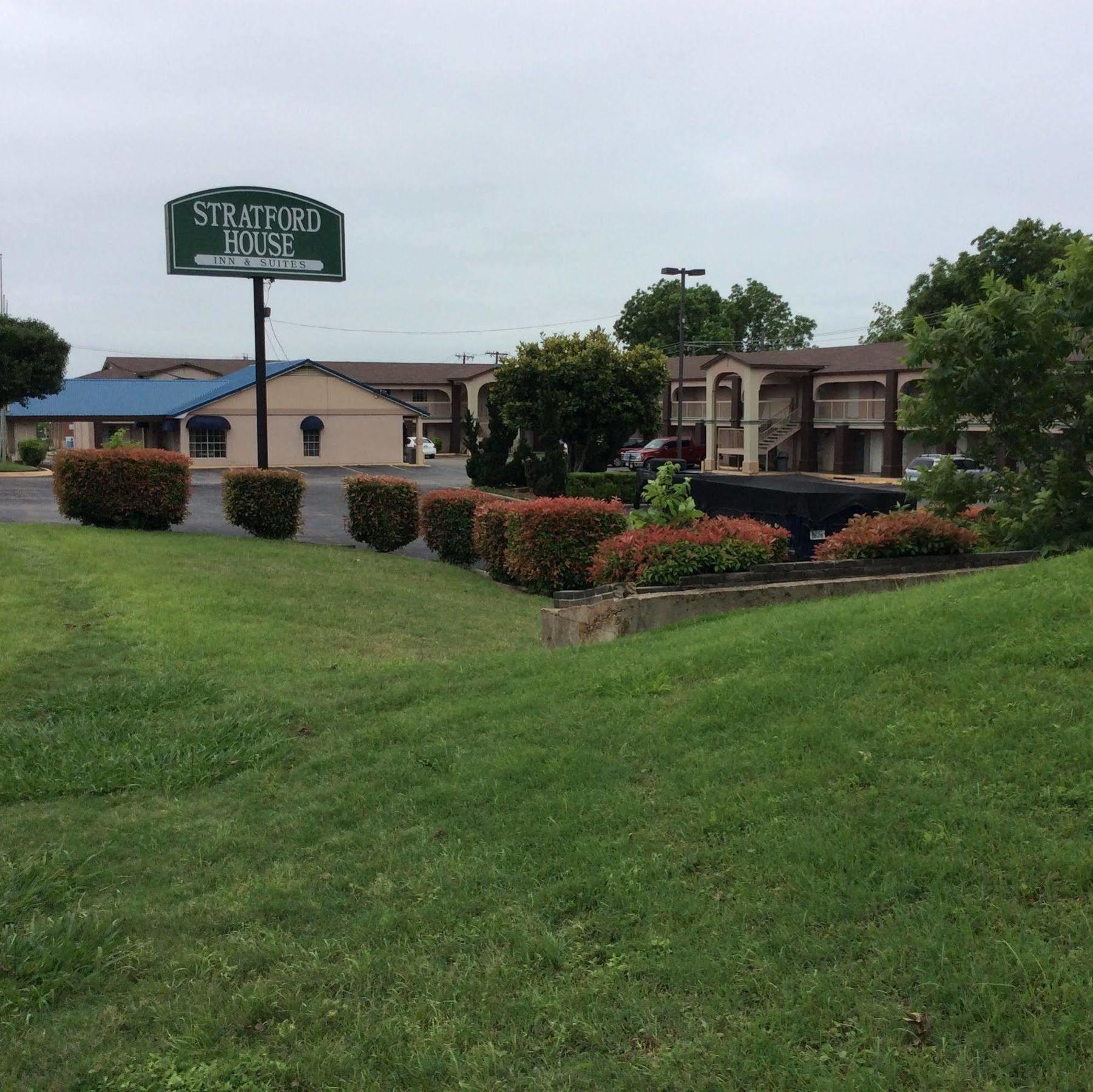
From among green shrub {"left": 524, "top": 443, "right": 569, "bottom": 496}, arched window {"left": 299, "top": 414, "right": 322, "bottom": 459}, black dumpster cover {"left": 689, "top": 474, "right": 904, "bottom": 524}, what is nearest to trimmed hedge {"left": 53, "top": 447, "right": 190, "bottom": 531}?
black dumpster cover {"left": 689, "top": 474, "right": 904, "bottom": 524}

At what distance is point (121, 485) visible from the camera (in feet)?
60.3

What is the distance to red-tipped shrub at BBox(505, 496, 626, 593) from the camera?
1609 centimetres

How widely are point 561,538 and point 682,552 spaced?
6229 millimetres

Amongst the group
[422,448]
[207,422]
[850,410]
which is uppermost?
[850,410]

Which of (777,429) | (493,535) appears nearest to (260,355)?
(493,535)

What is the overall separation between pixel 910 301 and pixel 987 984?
161 ft

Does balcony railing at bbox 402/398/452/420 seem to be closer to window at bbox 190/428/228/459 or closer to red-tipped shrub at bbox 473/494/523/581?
window at bbox 190/428/228/459

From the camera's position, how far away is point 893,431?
49375mm

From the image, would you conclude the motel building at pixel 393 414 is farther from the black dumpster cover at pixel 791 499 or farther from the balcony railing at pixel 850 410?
the black dumpster cover at pixel 791 499

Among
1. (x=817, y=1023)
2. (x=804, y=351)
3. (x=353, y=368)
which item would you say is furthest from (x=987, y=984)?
(x=353, y=368)

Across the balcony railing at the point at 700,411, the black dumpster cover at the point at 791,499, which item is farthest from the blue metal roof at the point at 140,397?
the black dumpster cover at the point at 791,499

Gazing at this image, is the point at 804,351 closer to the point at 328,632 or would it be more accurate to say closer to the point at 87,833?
the point at 328,632

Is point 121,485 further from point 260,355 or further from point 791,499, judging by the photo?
point 791,499

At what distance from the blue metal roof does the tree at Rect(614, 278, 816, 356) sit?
34.4 m
